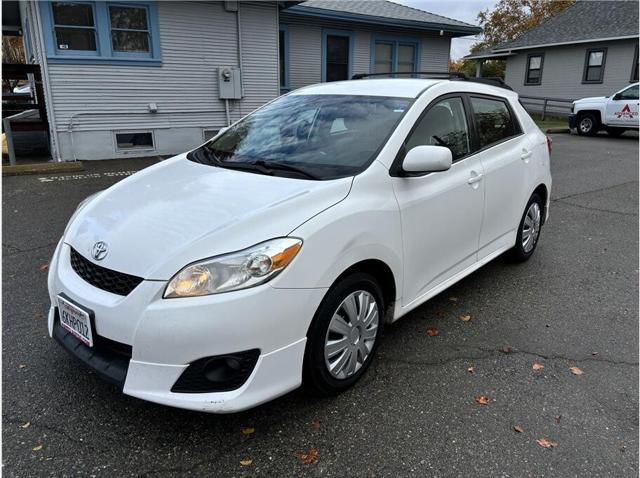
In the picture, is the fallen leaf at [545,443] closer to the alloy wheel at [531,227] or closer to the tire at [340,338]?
the tire at [340,338]

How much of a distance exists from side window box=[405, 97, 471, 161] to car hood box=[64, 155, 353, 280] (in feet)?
2.54

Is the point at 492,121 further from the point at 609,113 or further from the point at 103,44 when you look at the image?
the point at 609,113

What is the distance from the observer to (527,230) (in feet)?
15.5

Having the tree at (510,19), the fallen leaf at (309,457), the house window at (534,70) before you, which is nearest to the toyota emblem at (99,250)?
the fallen leaf at (309,457)

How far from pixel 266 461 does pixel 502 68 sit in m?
39.1

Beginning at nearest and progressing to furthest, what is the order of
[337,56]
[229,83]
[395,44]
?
[229,83] < [337,56] < [395,44]

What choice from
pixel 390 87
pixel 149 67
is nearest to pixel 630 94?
pixel 149 67

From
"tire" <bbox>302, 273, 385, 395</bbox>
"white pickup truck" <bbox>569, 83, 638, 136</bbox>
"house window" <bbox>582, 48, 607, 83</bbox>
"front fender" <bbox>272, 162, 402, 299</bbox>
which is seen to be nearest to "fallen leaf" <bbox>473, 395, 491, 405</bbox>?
"tire" <bbox>302, 273, 385, 395</bbox>

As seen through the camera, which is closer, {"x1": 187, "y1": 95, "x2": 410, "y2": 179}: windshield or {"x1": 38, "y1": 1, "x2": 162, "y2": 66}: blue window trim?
{"x1": 187, "y1": 95, "x2": 410, "y2": 179}: windshield

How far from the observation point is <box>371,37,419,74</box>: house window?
15.9 metres

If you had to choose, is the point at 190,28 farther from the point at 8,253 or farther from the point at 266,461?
the point at 266,461

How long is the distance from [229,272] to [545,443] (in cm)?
178

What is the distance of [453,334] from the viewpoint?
3.50 m

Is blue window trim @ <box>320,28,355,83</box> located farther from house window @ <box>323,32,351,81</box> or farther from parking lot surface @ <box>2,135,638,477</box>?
parking lot surface @ <box>2,135,638,477</box>
